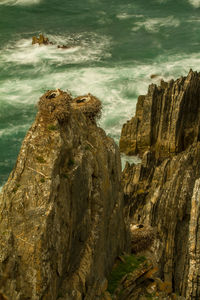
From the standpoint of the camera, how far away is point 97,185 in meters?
17.5

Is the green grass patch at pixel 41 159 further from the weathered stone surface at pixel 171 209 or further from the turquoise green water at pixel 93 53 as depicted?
the turquoise green water at pixel 93 53

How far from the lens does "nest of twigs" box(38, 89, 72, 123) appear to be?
15.7 m

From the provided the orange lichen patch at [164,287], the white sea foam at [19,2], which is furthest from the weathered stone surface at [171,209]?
the white sea foam at [19,2]

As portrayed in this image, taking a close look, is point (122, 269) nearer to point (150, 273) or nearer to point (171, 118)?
point (150, 273)

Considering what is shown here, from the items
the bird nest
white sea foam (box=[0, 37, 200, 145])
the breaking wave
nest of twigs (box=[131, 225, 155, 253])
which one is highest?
the breaking wave

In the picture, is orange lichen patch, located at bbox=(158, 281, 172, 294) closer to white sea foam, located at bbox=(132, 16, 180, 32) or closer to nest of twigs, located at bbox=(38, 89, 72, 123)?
nest of twigs, located at bbox=(38, 89, 72, 123)

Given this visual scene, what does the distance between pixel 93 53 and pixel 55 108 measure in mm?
53527

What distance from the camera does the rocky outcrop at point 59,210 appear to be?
544 inches

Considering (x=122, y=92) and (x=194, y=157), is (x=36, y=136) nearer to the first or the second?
(x=194, y=157)

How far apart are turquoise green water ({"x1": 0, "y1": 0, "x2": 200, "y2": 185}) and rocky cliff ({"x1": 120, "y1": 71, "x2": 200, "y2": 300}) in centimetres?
746

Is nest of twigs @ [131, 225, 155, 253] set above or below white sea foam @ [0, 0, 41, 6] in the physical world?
below

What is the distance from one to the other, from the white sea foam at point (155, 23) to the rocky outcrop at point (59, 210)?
57915 mm

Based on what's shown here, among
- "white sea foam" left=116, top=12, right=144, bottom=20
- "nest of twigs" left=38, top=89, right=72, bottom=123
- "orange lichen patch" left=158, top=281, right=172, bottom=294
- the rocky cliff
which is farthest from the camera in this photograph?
A: "white sea foam" left=116, top=12, right=144, bottom=20

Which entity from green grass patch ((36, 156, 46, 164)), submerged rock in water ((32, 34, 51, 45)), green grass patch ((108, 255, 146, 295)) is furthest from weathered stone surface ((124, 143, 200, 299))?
submerged rock in water ((32, 34, 51, 45))
